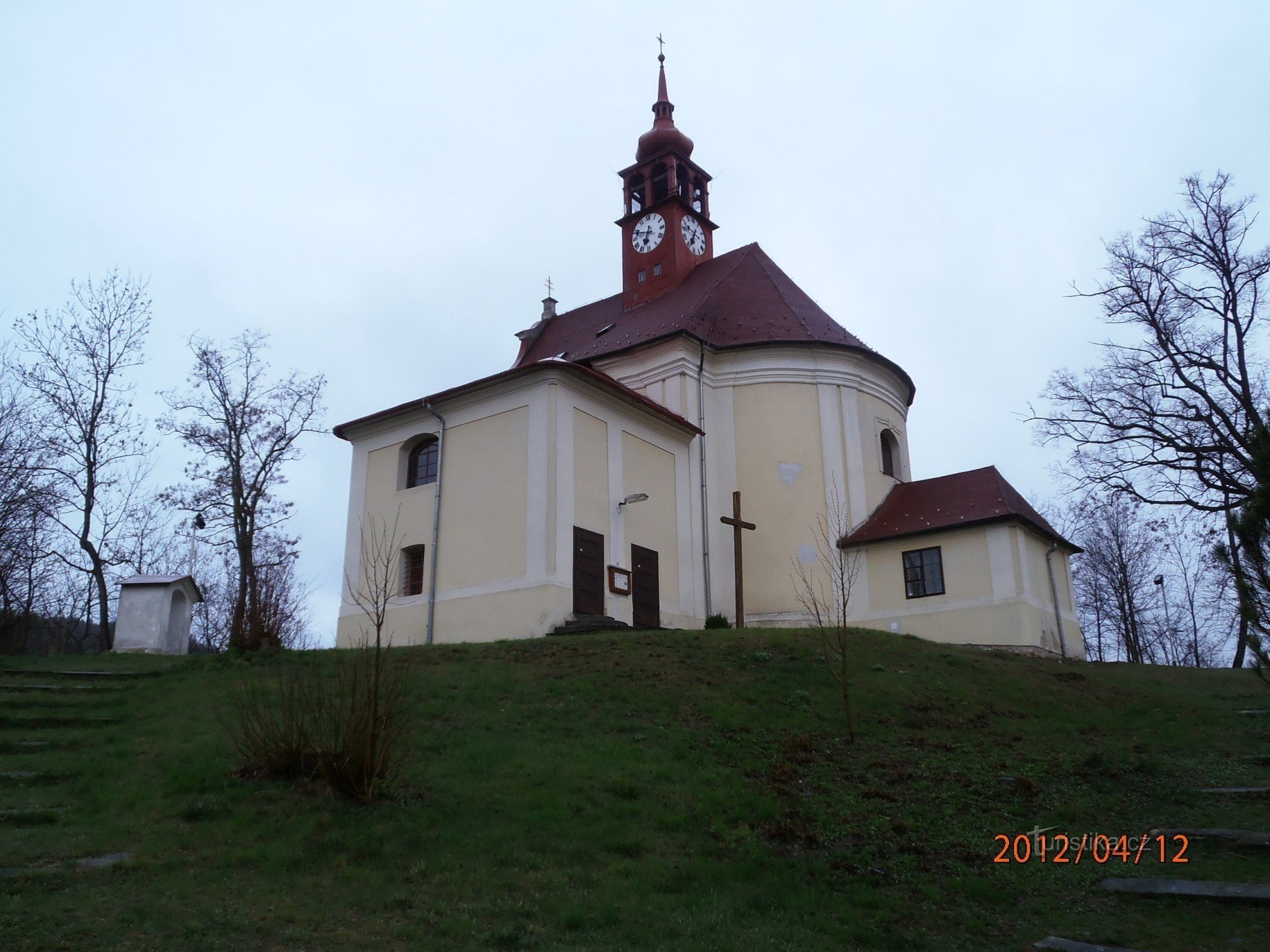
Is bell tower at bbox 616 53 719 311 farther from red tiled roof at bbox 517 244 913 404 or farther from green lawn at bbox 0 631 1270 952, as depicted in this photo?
green lawn at bbox 0 631 1270 952

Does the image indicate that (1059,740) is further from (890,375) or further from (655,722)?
(890,375)

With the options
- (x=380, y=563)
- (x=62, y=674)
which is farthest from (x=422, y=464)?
(x=62, y=674)

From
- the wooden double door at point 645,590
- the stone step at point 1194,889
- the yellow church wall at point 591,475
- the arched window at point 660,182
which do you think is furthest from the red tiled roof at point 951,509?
the stone step at point 1194,889

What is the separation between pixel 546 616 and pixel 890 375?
13521mm

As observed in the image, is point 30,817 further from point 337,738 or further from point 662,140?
point 662,140

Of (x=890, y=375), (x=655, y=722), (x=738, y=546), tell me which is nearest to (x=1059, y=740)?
(x=655, y=722)

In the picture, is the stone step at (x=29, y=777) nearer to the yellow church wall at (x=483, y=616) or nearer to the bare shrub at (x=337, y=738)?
the bare shrub at (x=337, y=738)

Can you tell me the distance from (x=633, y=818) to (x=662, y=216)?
25.2 meters

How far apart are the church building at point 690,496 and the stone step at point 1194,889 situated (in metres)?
12.2

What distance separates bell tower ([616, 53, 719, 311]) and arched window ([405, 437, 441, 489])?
1057cm

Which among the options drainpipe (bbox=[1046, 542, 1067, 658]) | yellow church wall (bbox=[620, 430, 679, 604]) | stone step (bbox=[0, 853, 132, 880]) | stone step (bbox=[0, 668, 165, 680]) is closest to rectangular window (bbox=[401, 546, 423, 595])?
yellow church wall (bbox=[620, 430, 679, 604])

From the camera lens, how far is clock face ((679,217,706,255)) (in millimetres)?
32075

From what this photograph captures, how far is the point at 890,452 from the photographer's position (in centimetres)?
2775
